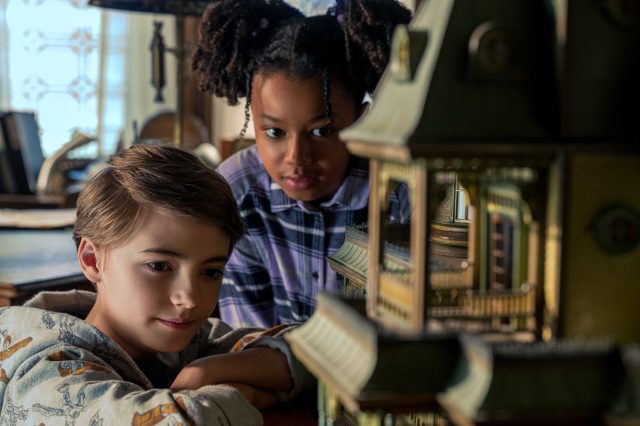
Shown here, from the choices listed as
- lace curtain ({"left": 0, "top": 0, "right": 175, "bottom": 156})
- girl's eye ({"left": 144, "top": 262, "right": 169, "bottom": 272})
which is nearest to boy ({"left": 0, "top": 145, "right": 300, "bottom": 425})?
girl's eye ({"left": 144, "top": 262, "right": 169, "bottom": 272})

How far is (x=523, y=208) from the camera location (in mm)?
921

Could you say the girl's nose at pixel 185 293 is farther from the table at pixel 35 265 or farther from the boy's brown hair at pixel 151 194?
the table at pixel 35 265

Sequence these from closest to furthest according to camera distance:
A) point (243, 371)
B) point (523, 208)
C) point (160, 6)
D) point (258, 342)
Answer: point (523, 208), point (243, 371), point (258, 342), point (160, 6)

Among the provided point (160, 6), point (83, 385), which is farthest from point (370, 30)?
point (160, 6)

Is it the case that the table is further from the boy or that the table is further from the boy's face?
the boy's face

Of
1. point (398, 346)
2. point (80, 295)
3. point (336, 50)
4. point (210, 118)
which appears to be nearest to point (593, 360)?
point (398, 346)

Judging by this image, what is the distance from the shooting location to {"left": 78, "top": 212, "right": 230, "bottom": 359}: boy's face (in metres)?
1.40

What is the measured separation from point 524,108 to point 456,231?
496 millimetres

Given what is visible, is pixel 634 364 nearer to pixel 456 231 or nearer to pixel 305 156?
pixel 456 231

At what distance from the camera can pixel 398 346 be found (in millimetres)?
833

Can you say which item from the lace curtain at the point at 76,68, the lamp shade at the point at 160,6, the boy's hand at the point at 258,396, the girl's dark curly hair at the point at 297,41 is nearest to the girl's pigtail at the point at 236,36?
the girl's dark curly hair at the point at 297,41

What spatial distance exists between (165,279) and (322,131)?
0.59 meters

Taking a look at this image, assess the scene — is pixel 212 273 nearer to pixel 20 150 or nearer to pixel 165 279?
pixel 165 279

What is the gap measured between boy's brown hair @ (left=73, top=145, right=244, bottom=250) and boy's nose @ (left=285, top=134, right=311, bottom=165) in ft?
1.20
